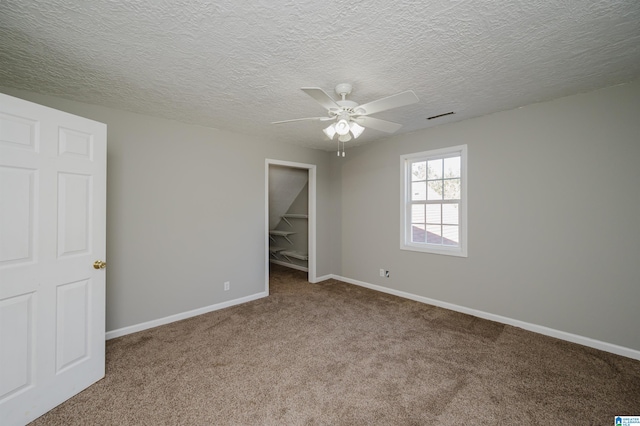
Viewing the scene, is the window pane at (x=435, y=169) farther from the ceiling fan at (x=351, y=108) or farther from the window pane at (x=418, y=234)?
the ceiling fan at (x=351, y=108)

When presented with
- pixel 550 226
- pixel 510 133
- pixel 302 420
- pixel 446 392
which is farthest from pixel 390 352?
pixel 510 133

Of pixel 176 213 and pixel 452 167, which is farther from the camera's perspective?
pixel 452 167

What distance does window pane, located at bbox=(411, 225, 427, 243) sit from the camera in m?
3.87

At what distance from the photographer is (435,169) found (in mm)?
3734

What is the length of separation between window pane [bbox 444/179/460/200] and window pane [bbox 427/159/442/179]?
144 mm

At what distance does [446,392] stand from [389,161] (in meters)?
3.04

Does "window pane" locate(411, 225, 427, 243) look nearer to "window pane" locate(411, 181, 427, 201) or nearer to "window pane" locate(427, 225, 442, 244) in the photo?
"window pane" locate(427, 225, 442, 244)

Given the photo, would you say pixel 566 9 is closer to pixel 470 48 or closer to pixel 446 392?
pixel 470 48

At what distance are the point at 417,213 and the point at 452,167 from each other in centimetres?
79

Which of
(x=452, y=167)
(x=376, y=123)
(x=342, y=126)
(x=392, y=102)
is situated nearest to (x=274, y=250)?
(x=452, y=167)

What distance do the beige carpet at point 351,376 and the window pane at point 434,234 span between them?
103 centimetres

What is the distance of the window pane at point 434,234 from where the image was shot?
12.2 ft

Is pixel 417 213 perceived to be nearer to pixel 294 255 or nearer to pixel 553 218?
pixel 553 218

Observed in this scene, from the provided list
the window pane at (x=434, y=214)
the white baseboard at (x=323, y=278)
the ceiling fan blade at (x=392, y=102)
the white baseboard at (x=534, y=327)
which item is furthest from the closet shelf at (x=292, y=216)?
the ceiling fan blade at (x=392, y=102)
